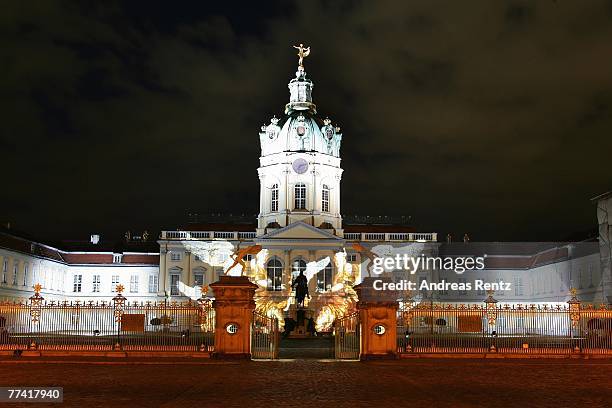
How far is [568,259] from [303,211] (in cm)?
2292

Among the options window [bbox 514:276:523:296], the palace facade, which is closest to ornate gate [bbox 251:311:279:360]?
the palace facade

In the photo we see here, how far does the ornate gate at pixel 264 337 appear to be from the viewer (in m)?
23.4

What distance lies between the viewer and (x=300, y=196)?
68375 millimetres

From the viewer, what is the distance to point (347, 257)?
221ft

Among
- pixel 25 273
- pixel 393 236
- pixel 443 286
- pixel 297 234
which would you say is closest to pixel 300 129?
pixel 297 234

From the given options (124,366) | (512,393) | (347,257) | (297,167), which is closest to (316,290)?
(347,257)

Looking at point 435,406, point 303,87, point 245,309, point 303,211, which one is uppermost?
point 303,87

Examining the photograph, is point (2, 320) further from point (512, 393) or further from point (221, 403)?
point (512, 393)

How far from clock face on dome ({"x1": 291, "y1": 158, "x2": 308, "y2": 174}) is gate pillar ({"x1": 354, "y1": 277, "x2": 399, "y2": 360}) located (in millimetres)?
45255

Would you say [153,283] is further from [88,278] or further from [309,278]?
[309,278]

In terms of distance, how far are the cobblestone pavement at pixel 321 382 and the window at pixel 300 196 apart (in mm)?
45775

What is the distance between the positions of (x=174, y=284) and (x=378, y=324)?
159 ft

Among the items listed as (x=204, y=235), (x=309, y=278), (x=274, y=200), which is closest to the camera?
(x=309, y=278)

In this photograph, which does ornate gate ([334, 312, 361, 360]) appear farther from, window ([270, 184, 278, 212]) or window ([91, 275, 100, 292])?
window ([91, 275, 100, 292])
